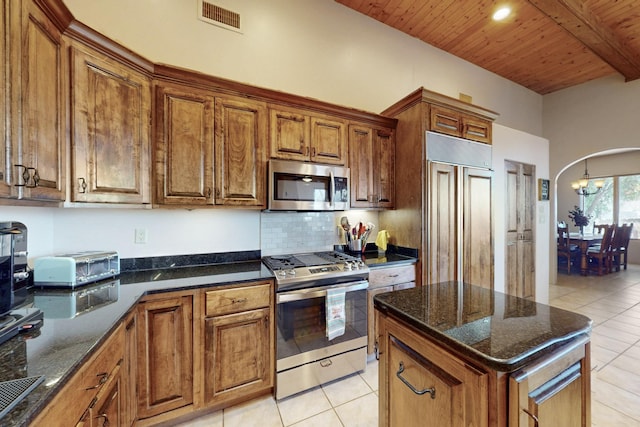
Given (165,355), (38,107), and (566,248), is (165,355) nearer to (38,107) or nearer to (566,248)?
(38,107)

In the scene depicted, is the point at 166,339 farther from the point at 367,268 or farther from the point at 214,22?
the point at 214,22

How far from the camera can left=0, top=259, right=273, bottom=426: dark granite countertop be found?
2.31ft

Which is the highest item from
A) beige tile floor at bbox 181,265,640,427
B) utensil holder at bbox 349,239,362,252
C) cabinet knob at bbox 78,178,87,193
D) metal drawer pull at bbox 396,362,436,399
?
cabinet knob at bbox 78,178,87,193

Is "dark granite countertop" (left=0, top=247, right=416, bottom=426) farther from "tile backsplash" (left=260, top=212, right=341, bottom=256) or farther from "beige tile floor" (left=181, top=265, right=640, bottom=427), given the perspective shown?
"beige tile floor" (left=181, top=265, right=640, bottom=427)

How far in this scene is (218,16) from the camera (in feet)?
7.62

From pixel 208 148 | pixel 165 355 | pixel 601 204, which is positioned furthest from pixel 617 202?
pixel 165 355

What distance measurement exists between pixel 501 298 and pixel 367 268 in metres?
1.02

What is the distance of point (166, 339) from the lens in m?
1.57

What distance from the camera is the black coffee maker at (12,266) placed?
3.60 feet

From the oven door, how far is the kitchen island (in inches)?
30.9

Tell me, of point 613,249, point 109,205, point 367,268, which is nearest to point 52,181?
point 109,205

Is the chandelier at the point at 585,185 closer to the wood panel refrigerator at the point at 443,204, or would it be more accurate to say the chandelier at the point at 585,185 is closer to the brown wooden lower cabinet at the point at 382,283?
the wood panel refrigerator at the point at 443,204

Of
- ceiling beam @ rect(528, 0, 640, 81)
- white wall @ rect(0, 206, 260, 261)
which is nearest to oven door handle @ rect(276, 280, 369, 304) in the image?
white wall @ rect(0, 206, 260, 261)

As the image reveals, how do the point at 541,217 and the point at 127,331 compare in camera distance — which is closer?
the point at 127,331
